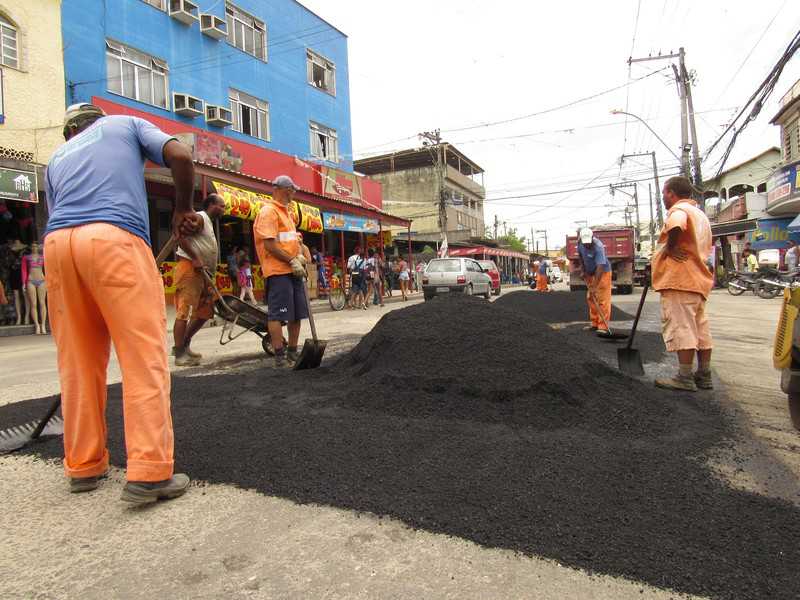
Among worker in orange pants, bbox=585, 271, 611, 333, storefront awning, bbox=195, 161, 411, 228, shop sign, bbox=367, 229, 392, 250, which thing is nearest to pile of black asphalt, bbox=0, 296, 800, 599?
worker in orange pants, bbox=585, 271, 611, 333

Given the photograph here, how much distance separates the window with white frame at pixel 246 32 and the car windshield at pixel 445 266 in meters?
9.38

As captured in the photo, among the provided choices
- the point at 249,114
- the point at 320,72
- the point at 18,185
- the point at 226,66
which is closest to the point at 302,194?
the point at 249,114

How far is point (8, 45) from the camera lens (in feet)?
32.3

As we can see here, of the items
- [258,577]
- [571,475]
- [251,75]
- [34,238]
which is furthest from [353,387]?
[251,75]

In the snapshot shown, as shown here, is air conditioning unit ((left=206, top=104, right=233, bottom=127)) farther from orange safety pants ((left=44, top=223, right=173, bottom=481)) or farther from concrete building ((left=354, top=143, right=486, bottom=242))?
concrete building ((left=354, top=143, right=486, bottom=242))

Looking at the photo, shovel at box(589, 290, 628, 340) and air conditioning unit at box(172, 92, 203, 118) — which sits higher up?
air conditioning unit at box(172, 92, 203, 118)

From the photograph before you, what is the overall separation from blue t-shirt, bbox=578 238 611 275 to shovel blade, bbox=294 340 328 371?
440cm

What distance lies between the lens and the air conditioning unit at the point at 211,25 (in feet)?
48.0

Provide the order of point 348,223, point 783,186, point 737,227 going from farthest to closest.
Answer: point 737,227, point 783,186, point 348,223

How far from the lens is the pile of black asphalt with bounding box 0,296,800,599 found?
1.60m

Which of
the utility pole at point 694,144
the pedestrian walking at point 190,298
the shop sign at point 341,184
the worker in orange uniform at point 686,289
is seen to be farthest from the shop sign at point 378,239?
the worker in orange uniform at point 686,289

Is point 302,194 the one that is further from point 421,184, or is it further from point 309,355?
point 421,184

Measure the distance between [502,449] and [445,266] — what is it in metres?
13.3

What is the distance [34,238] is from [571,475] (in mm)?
12609
